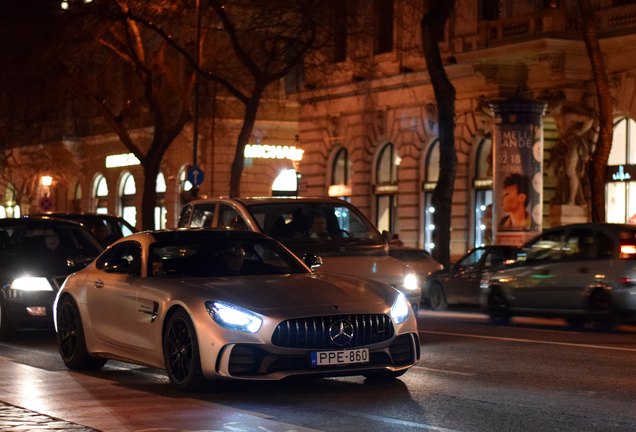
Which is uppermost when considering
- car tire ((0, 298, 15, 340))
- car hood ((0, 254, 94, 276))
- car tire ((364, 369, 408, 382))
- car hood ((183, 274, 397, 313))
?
car hood ((0, 254, 94, 276))

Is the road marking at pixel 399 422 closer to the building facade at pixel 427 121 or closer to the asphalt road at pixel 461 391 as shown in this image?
the asphalt road at pixel 461 391

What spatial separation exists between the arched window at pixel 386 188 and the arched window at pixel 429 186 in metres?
1.91

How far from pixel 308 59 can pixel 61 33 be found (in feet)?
44.1

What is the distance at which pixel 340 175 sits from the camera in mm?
52219

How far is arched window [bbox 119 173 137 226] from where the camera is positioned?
66.1 metres

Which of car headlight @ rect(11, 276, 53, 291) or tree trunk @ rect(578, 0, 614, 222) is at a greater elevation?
tree trunk @ rect(578, 0, 614, 222)

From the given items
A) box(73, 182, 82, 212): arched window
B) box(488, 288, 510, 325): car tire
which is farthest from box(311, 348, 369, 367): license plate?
box(73, 182, 82, 212): arched window

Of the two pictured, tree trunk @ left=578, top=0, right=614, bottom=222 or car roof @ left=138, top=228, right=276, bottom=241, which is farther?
tree trunk @ left=578, top=0, right=614, bottom=222

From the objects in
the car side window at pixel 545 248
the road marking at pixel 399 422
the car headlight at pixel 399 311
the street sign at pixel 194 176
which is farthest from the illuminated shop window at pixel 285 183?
the road marking at pixel 399 422

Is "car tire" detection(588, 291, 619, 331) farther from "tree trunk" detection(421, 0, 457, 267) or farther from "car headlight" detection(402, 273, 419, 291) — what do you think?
"tree trunk" detection(421, 0, 457, 267)

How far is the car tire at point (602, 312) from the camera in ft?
67.7

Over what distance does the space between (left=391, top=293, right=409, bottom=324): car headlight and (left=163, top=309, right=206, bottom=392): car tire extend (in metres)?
1.70

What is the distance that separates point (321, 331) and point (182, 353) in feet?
Result: 3.98

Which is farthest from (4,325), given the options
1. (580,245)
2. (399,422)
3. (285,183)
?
(285,183)
